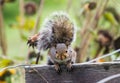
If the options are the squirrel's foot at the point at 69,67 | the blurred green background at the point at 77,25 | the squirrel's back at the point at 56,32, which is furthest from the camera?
the blurred green background at the point at 77,25

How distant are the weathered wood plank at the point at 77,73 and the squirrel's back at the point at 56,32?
17 cm

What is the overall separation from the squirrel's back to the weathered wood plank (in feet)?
0.54

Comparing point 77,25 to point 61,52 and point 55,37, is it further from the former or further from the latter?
point 61,52

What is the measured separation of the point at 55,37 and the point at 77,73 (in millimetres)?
203

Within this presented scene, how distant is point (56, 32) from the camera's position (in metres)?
1.89

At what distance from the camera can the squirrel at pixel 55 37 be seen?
176 centimetres

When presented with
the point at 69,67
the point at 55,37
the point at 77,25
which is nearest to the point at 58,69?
the point at 69,67

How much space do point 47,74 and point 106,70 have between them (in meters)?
0.19

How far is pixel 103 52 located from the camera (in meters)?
3.02

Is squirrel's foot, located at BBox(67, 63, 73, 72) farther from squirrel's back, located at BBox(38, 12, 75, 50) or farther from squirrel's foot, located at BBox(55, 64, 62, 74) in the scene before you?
squirrel's back, located at BBox(38, 12, 75, 50)

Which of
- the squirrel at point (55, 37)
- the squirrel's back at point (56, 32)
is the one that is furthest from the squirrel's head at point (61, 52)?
the squirrel's back at point (56, 32)

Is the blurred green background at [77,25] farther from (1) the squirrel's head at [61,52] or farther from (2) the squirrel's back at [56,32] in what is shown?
(1) the squirrel's head at [61,52]

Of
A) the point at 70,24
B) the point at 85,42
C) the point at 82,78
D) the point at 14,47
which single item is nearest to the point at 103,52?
the point at 85,42

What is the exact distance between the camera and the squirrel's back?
1.86 m
